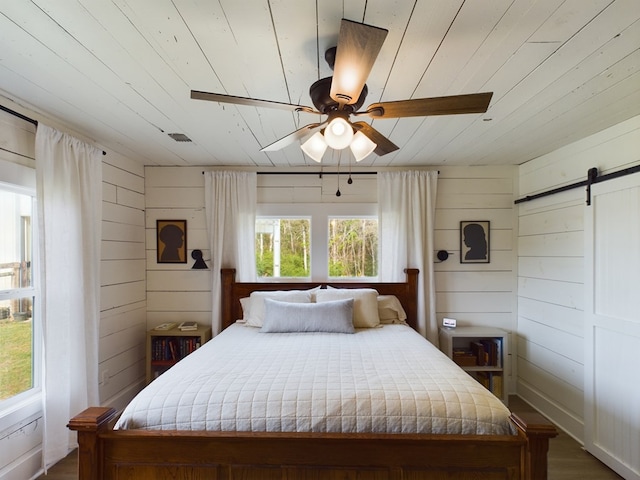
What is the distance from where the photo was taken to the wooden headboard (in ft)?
10.4

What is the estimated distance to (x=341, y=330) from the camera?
251 centimetres

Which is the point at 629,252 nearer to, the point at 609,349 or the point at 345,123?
the point at 609,349

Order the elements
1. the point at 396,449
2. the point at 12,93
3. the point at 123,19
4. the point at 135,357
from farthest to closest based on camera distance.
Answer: the point at 135,357 < the point at 12,93 < the point at 396,449 < the point at 123,19

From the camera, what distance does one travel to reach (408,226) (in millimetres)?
3219

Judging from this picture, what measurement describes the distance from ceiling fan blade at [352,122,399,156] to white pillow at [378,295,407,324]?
5.28 feet

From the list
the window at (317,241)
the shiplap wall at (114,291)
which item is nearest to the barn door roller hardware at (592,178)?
the window at (317,241)

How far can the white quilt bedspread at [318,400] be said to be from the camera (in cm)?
138

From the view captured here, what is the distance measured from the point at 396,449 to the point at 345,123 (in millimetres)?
1405

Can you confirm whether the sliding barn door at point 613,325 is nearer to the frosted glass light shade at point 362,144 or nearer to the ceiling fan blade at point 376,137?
the ceiling fan blade at point 376,137

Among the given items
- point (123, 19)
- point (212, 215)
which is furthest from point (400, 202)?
point (123, 19)

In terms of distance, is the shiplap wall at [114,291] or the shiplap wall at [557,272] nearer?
the shiplap wall at [114,291]

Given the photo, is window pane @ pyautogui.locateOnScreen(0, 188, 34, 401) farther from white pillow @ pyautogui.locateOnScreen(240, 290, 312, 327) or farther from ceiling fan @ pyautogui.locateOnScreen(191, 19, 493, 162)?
ceiling fan @ pyautogui.locateOnScreen(191, 19, 493, 162)

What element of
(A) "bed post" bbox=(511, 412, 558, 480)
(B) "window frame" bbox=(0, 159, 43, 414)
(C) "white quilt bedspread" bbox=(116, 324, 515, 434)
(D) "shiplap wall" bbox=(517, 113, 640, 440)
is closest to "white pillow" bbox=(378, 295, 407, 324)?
(C) "white quilt bedspread" bbox=(116, 324, 515, 434)

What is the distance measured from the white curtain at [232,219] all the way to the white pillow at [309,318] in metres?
0.75
